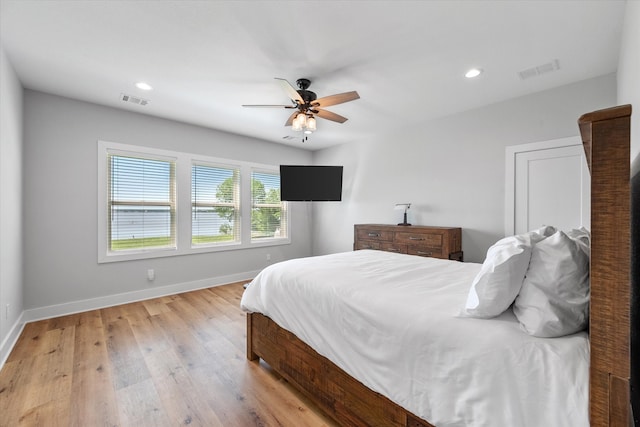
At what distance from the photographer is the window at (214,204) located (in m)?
4.36

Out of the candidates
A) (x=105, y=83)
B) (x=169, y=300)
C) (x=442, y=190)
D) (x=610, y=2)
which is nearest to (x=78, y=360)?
(x=169, y=300)

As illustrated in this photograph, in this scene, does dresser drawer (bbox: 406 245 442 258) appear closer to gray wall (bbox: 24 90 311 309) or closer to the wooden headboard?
the wooden headboard

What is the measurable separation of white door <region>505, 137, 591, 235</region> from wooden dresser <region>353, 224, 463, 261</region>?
63cm

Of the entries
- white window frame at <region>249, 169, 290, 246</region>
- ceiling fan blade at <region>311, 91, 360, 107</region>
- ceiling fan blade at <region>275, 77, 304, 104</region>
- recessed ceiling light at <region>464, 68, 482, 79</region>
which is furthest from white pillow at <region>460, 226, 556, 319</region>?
white window frame at <region>249, 169, 290, 246</region>

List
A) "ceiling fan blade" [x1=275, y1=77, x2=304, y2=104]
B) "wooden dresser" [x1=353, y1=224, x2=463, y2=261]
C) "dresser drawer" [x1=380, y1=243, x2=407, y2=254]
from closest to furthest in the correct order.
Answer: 1. "ceiling fan blade" [x1=275, y1=77, x2=304, y2=104]
2. "wooden dresser" [x1=353, y1=224, x2=463, y2=261]
3. "dresser drawer" [x1=380, y1=243, x2=407, y2=254]

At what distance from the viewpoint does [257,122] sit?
162 inches

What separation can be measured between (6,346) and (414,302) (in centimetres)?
335

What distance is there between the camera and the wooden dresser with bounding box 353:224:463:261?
3.48 m

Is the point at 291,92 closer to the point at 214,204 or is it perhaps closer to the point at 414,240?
the point at 414,240

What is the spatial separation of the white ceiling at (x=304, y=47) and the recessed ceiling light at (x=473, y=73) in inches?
2.8

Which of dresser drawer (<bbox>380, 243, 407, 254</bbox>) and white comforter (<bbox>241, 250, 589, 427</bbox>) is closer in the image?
white comforter (<bbox>241, 250, 589, 427</bbox>)

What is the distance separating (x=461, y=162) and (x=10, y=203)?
4.99m

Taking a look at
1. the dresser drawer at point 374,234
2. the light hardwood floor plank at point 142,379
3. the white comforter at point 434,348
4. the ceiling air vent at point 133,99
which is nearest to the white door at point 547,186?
the dresser drawer at point 374,234

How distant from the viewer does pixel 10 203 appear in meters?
2.49
